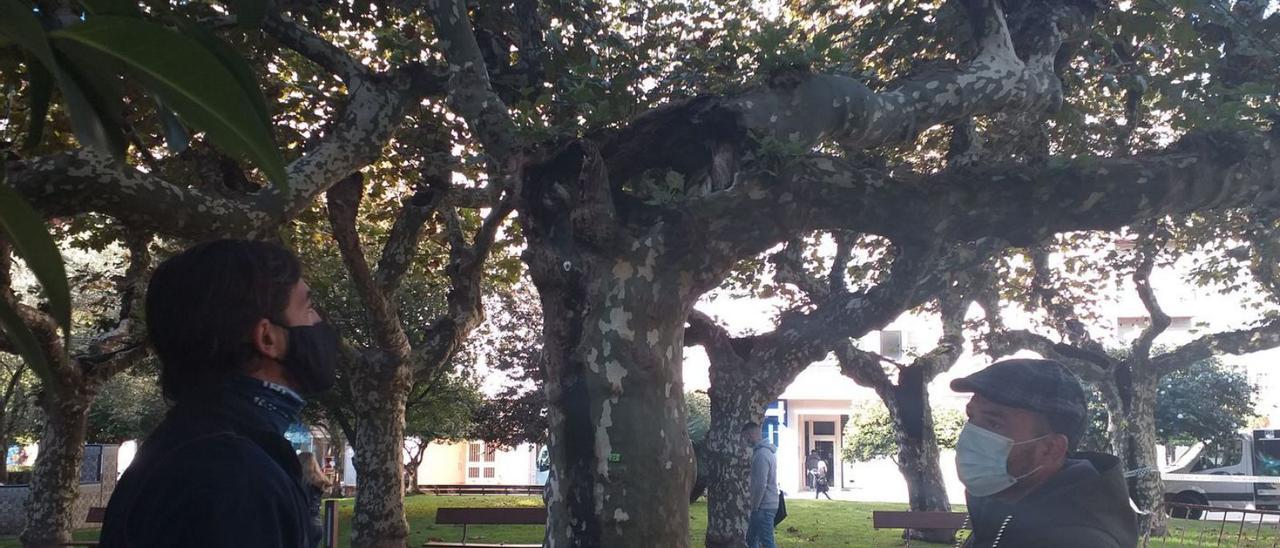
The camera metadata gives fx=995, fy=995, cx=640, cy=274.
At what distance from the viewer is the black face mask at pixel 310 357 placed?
1731 millimetres

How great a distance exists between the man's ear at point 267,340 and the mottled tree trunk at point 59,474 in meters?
13.4

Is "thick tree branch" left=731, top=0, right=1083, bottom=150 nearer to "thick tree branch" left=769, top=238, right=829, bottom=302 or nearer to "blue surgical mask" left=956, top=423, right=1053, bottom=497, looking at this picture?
"blue surgical mask" left=956, top=423, right=1053, bottom=497

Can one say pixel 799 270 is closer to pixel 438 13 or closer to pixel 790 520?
pixel 790 520

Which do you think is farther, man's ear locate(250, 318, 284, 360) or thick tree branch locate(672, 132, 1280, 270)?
thick tree branch locate(672, 132, 1280, 270)

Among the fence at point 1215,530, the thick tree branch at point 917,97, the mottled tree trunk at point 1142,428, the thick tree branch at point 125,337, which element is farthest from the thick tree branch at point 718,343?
the thick tree branch at point 125,337

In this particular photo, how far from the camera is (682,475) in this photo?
551 cm

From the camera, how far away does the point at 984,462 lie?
9.68 ft

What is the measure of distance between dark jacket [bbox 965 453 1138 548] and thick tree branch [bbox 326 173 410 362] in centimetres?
1021

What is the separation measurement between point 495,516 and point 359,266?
3.66 meters

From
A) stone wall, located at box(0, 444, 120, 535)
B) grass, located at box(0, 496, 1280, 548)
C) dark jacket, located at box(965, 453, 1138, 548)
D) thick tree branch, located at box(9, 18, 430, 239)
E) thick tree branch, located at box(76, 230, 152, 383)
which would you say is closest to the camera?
dark jacket, located at box(965, 453, 1138, 548)

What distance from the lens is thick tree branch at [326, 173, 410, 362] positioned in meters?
11.9

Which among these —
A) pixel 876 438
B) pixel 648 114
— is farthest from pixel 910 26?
pixel 876 438

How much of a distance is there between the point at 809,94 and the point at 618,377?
2.15 meters

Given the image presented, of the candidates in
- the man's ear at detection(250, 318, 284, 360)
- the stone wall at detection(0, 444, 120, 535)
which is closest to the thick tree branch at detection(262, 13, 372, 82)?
the man's ear at detection(250, 318, 284, 360)
